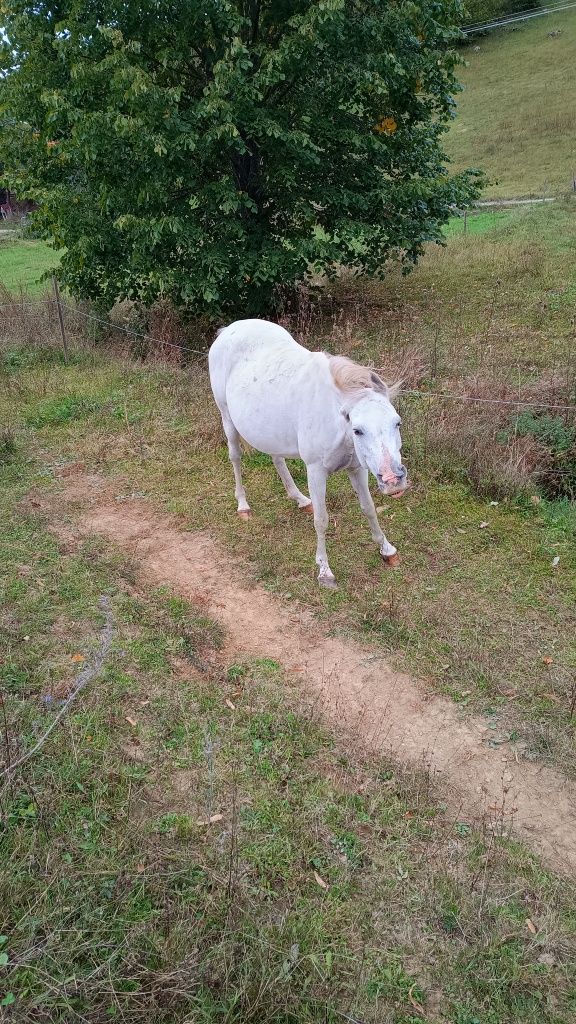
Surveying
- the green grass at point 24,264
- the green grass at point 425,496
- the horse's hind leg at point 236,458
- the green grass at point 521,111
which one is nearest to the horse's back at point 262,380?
the horse's hind leg at point 236,458

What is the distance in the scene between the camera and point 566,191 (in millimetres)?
20438

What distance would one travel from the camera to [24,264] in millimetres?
23828

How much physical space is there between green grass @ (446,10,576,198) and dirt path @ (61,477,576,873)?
18072 mm

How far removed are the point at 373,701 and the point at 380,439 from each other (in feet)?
5.62

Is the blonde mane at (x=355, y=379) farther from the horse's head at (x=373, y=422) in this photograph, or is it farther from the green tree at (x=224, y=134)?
the green tree at (x=224, y=134)

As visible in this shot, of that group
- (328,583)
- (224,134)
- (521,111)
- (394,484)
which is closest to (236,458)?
(328,583)

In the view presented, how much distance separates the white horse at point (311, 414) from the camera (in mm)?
4055

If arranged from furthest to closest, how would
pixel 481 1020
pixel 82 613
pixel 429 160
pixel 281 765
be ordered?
pixel 429 160, pixel 82 613, pixel 281 765, pixel 481 1020

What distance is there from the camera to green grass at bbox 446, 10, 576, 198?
2530cm

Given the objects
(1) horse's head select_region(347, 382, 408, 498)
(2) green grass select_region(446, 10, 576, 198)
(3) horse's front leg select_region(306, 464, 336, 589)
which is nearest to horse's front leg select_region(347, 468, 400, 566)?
(3) horse's front leg select_region(306, 464, 336, 589)

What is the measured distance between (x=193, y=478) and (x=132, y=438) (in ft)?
4.40

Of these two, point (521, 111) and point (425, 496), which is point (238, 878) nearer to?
point (425, 496)

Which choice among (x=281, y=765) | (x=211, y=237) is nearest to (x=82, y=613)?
(x=281, y=765)

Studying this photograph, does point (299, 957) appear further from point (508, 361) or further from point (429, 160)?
point (429, 160)
